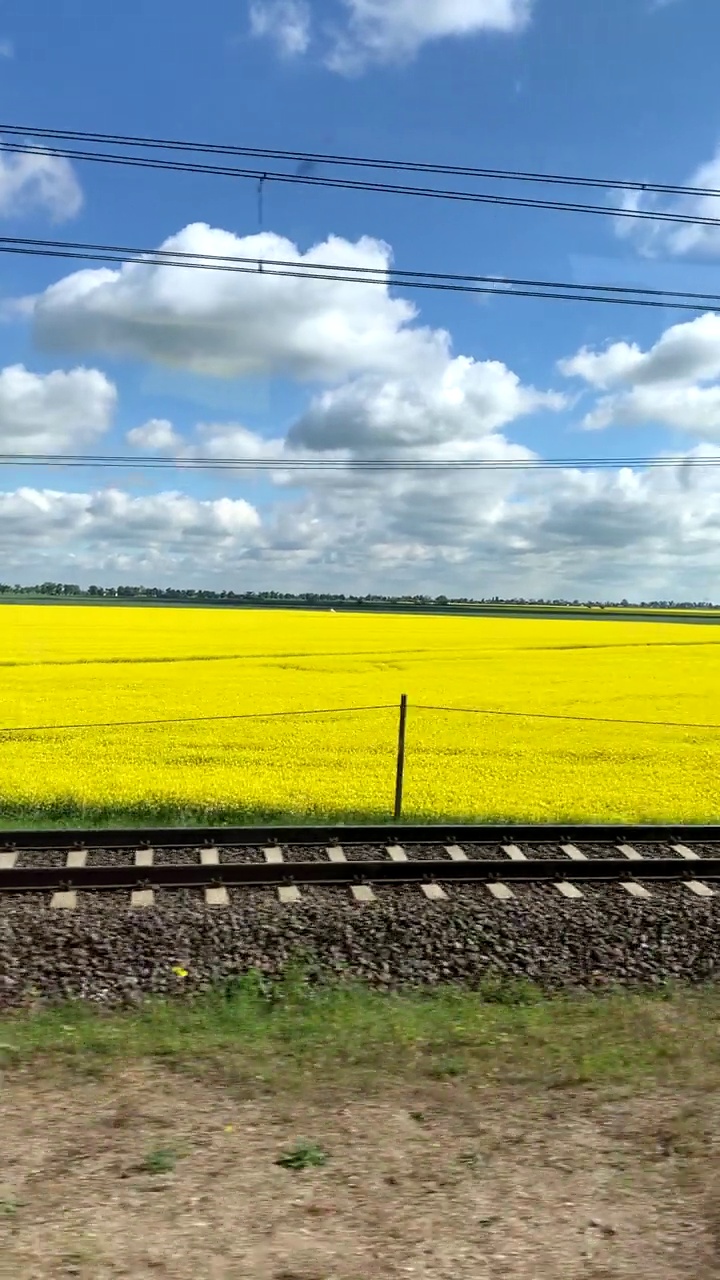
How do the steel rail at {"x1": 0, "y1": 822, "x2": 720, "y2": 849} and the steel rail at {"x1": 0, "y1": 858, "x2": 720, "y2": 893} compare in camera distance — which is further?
the steel rail at {"x1": 0, "y1": 822, "x2": 720, "y2": 849}

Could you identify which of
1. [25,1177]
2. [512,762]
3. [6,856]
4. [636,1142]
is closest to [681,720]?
[512,762]

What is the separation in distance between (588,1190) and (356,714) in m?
15.6

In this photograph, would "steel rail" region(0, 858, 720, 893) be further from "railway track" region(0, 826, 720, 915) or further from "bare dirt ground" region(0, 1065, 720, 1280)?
"bare dirt ground" region(0, 1065, 720, 1280)

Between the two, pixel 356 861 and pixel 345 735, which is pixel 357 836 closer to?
pixel 356 861

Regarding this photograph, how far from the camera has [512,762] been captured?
15.7 m

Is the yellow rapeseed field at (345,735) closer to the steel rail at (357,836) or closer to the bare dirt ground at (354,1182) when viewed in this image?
the steel rail at (357,836)

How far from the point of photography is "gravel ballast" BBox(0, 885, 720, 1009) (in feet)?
21.8

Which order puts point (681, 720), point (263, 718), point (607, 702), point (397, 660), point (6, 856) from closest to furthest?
point (6, 856)
point (263, 718)
point (681, 720)
point (607, 702)
point (397, 660)

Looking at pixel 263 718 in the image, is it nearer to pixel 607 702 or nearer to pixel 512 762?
pixel 512 762

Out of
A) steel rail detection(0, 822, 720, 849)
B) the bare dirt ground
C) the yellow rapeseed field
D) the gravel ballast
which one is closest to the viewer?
the bare dirt ground

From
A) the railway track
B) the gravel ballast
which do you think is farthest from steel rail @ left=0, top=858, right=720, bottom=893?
the gravel ballast

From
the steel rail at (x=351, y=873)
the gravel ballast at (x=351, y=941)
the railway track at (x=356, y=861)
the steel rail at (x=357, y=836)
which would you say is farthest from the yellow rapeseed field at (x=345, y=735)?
the gravel ballast at (x=351, y=941)

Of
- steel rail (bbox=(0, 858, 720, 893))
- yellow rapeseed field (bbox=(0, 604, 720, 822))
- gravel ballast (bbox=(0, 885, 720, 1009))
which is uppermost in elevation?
yellow rapeseed field (bbox=(0, 604, 720, 822))

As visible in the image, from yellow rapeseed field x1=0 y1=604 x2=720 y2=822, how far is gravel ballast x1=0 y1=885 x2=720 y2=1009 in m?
3.50
